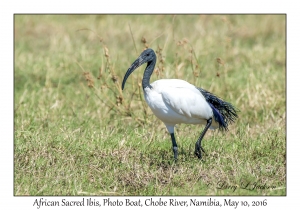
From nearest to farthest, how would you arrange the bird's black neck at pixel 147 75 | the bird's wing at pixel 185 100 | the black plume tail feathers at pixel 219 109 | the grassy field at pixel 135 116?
the grassy field at pixel 135 116
the bird's wing at pixel 185 100
the bird's black neck at pixel 147 75
the black plume tail feathers at pixel 219 109

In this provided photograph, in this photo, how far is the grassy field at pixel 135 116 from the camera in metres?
5.63

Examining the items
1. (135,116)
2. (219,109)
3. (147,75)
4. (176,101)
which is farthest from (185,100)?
(135,116)

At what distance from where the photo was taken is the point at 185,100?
5.95 m

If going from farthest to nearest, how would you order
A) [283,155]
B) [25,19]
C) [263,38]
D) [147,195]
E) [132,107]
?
[25,19] → [263,38] → [132,107] → [283,155] → [147,195]

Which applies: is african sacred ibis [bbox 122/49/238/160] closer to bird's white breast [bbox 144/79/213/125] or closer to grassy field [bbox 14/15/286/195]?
bird's white breast [bbox 144/79/213/125]

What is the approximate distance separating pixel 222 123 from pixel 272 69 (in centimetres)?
320

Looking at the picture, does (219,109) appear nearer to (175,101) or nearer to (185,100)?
(185,100)

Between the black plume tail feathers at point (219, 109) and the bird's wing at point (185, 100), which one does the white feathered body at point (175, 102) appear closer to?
the bird's wing at point (185, 100)

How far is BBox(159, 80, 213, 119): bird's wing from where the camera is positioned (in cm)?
589

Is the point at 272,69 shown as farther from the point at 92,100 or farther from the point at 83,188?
the point at 83,188

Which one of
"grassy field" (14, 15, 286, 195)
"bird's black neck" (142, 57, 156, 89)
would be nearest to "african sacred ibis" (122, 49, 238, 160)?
"bird's black neck" (142, 57, 156, 89)

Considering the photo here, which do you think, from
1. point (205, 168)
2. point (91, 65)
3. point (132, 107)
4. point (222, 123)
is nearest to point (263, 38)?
point (91, 65)

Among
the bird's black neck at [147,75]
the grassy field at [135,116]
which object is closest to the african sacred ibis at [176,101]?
the bird's black neck at [147,75]

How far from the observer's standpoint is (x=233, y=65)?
32.0ft
